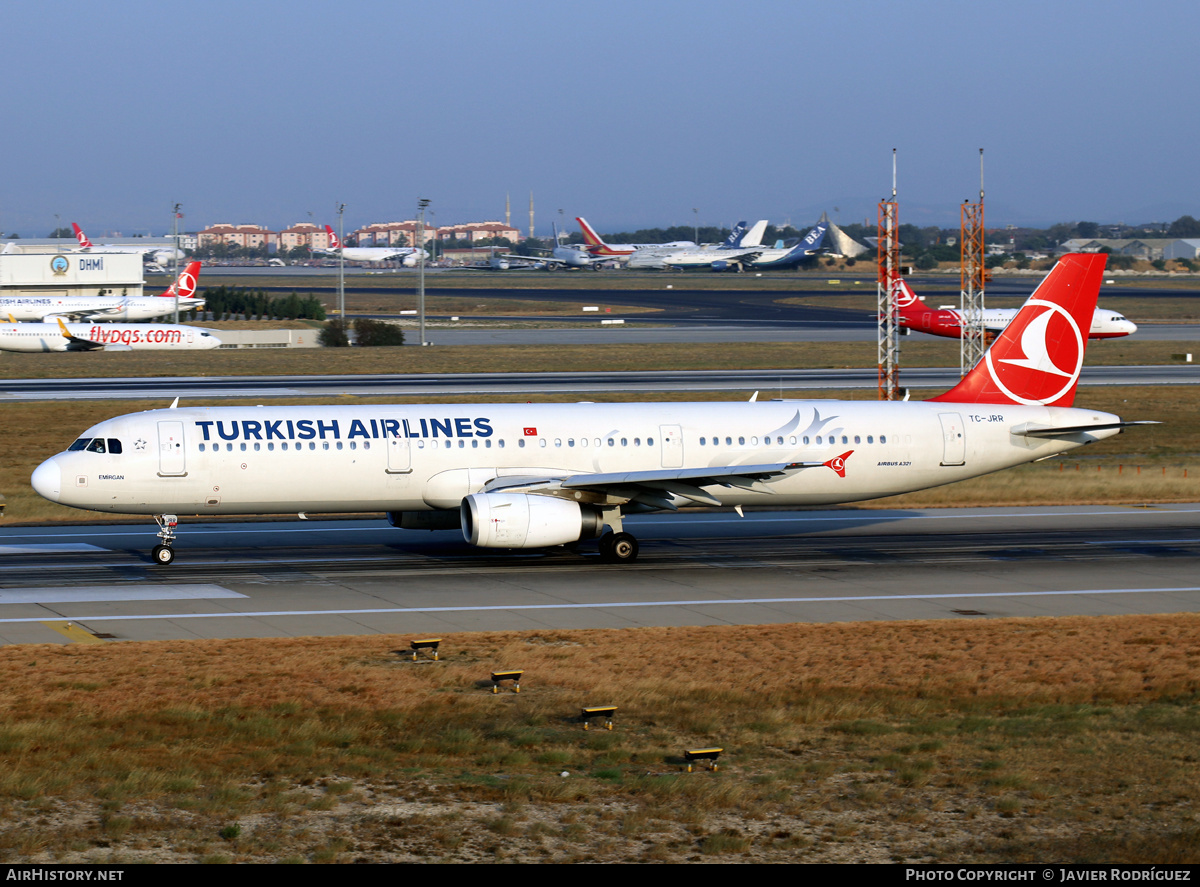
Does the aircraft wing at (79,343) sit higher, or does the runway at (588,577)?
the aircraft wing at (79,343)

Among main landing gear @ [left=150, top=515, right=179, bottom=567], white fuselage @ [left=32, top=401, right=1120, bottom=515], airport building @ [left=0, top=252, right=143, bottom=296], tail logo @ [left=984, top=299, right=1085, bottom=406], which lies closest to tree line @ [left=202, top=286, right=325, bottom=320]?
airport building @ [left=0, top=252, right=143, bottom=296]

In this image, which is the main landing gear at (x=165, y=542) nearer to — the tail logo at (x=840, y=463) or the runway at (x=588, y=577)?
the runway at (x=588, y=577)

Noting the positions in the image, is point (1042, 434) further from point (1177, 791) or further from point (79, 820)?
point (79, 820)

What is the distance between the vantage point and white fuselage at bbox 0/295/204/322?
433 feet

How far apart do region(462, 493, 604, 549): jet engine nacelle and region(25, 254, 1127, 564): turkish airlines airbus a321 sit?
0.04 meters

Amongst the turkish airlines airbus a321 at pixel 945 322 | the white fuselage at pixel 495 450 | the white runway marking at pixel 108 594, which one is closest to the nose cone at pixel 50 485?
the white fuselage at pixel 495 450

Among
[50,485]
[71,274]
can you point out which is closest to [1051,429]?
[50,485]

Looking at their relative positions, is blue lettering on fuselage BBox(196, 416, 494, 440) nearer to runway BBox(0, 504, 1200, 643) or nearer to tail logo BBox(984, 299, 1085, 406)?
runway BBox(0, 504, 1200, 643)

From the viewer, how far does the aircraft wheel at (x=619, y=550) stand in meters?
35.2

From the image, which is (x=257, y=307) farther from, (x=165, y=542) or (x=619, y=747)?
(x=619, y=747)

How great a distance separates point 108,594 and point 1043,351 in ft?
89.3

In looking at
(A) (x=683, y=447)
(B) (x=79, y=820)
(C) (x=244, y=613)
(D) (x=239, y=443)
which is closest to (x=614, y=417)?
(A) (x=683, y=447)

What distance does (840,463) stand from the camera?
3728 cm

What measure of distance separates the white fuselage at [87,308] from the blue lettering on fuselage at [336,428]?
10661 centimetres
